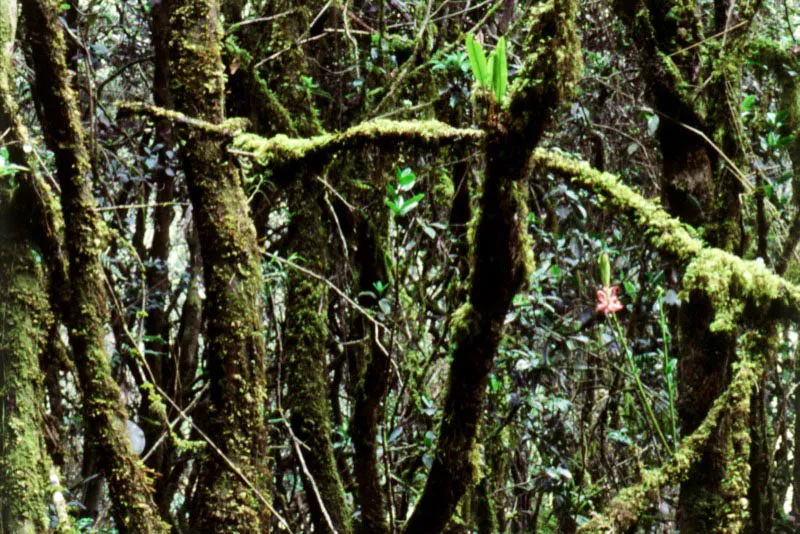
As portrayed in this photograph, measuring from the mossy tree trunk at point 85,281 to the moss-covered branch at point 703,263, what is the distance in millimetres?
1160

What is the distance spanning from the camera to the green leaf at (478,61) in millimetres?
1292

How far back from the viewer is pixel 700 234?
227cm

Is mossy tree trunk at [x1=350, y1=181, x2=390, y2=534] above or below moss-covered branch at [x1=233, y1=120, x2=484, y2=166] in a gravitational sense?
below

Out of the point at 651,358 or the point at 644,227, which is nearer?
the point at 644,227

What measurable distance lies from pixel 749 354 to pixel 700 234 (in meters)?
0.46

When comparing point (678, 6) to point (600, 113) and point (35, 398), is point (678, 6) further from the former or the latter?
point (35, 398)

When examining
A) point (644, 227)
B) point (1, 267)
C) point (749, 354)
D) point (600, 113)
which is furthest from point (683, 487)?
point (600, 113)

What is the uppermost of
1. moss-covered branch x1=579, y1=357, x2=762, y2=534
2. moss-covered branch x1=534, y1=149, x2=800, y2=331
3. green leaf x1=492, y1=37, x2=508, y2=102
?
green leaf x1=492, y1=37, x2=508, y2=102

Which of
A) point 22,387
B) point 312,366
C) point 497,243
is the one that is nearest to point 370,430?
point 312,366

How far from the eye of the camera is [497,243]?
58.2 inches

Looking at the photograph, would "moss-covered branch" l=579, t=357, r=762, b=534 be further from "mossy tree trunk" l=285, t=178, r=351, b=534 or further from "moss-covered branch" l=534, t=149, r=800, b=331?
"mossy tree trunk" l=285, t=178, r=351, b=534

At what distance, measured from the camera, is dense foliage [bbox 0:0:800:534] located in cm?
166

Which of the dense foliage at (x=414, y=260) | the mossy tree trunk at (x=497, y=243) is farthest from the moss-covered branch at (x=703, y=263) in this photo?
the mossy tree trunk at (x=497, y=243)

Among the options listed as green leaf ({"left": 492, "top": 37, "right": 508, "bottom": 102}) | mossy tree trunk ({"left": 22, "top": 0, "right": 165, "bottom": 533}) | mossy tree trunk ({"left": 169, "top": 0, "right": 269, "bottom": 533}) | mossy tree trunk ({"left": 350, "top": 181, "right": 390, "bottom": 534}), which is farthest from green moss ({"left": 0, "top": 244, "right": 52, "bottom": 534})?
green leaf ({"left": 492, "top": 37, "right": 508, "bottom": 102})
